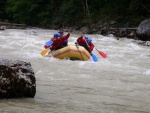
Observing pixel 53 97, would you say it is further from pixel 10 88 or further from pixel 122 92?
pixel 122 92

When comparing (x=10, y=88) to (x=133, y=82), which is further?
(x=133, y=82)

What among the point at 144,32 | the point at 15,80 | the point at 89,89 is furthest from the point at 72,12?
the point at 15,80

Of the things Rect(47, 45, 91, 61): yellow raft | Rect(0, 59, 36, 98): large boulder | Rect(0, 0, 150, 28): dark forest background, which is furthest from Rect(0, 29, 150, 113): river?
Rect(0, 0, 150, 28): dark forest background

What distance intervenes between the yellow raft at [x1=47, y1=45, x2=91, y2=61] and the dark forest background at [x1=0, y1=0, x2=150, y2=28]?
15.9 ft

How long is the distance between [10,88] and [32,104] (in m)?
0.38

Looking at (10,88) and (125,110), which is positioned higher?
(10,88)

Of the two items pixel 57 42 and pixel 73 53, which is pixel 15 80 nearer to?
pixel 73 53

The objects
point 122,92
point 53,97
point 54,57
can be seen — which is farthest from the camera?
point 54,57

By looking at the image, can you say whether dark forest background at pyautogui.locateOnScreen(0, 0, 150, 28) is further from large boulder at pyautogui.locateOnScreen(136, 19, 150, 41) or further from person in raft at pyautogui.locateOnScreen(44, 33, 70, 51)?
person in raft at pyautogui.locateOnScreen(44, 33, 70, 51)

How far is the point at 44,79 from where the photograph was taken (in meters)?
6.28

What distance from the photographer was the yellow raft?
9.84 metres

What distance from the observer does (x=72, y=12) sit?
90.1 feet

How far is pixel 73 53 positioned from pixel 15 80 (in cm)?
547

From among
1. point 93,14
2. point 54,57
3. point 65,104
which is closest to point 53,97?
point 65,104
